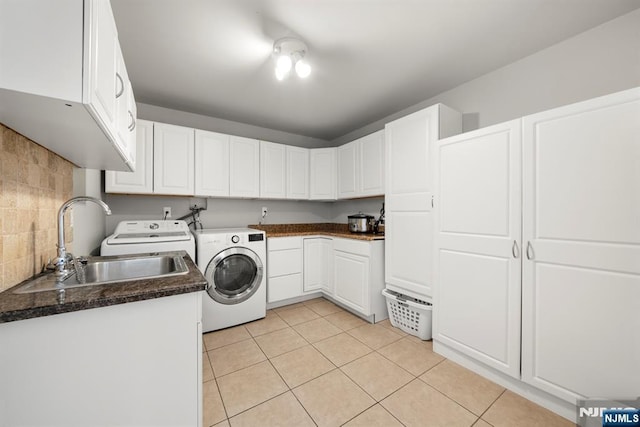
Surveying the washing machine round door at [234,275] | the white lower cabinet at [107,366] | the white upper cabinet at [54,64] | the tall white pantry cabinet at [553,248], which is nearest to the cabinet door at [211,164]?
the washing machine round door at [234,275]

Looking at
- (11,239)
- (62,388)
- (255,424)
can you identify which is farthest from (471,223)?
(11,239)

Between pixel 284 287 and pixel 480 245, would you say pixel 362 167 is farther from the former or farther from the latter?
pixel 284 287

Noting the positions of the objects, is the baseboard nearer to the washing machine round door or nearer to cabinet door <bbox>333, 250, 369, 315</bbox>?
cabinet door <bbox>333, 250, 369, 315</bbox>

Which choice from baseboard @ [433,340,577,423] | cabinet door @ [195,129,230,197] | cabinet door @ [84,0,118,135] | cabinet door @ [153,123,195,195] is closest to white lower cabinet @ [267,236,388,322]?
baseboard @ [433,340,577,423]

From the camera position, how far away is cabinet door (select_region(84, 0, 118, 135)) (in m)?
0.72

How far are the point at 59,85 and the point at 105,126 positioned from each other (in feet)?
0.89

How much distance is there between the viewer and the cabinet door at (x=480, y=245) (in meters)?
1.56

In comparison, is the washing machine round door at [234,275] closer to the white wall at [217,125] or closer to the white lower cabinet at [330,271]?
the white lower cabinet at [330,271]

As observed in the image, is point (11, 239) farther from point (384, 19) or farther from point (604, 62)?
point (604, 62)

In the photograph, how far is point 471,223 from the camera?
5.83 ft

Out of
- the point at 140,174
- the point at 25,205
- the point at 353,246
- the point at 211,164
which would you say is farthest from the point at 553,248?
the point at 140,174

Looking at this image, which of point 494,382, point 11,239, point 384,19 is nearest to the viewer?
point 11,239

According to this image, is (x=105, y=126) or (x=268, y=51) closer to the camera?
(x=105, y=126)

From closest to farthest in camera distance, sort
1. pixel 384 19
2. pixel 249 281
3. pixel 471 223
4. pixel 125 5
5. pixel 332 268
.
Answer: pixel 125 5 → pixel 384 19 → pixel 471 223 → pixel 249 281 → pixel 332 268
